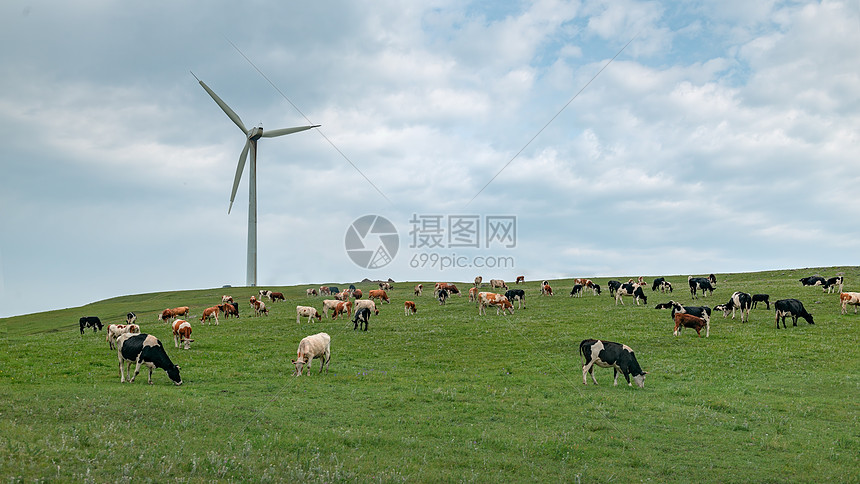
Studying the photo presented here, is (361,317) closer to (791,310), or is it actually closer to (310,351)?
(310,351)

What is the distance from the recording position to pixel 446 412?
53.5ft

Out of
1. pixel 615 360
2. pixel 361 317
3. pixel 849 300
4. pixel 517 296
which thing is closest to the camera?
pixel 615 360

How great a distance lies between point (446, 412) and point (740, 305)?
2860 cm

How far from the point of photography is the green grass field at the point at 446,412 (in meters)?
11.4

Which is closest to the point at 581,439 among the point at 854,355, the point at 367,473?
the point at 367,473

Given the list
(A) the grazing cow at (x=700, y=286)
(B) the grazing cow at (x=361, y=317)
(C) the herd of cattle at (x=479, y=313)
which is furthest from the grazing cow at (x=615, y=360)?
(A) the grazing cow at (x=700, y=286)

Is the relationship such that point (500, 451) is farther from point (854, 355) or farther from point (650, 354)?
point (854, 355)

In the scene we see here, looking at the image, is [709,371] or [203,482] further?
[709,371]

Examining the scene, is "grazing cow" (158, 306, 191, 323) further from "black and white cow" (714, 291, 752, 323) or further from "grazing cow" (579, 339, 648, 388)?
"black and white cow" (714, 291, 752, 323)

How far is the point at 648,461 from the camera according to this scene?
40.6ft

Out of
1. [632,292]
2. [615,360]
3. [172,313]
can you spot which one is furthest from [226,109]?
[615,360]

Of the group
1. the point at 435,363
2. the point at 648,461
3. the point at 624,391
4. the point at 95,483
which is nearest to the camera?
the point at 95,483

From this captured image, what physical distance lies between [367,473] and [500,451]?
3.41 meters

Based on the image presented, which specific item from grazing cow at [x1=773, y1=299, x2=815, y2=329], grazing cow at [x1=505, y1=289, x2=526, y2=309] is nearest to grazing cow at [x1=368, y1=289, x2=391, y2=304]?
grazing cow at [x1=505, y1=289, x2=526, y2=309]
